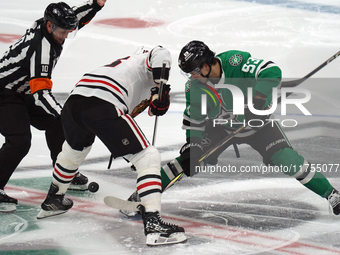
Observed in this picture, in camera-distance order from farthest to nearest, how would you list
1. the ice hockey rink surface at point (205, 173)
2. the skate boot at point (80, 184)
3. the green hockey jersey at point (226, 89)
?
the skate boot at point (80, 184) < the green hockey jersey at point (226, 89) < the ice hockey rink surface at point (205, 173)

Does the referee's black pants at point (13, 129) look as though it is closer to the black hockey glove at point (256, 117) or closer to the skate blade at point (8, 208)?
the skate blade at point (8, 208)

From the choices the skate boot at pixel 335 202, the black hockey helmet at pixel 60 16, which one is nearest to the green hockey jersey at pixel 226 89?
the skate boot at pixel 335 202

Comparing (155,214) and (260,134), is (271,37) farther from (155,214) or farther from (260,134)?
(155,214)

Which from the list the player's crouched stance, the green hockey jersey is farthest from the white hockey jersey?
the green hockey jersey

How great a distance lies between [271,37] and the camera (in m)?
5.84

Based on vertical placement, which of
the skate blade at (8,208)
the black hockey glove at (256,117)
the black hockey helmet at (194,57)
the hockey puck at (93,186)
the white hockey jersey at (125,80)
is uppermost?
the black hockey helmet at (194,57)

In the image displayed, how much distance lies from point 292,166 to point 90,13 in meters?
1.87

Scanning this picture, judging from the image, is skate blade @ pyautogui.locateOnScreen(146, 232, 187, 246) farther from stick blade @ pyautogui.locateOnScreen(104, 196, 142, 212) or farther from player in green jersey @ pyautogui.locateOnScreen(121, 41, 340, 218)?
player in green jersey @ pyautogui.locateOnScreen(121, 41, 340, 218)

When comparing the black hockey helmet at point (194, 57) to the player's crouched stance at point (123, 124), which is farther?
the black hockey helmet at point (194, 57)

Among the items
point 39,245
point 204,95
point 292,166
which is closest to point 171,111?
point 204,95

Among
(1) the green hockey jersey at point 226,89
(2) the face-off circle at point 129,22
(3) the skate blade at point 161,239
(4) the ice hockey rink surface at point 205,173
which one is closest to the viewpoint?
(3) the skate blade at point 161,239

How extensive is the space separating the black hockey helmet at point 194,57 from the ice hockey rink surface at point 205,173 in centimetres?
85

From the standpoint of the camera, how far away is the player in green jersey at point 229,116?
267 centimetres

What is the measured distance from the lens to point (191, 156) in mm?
2736
